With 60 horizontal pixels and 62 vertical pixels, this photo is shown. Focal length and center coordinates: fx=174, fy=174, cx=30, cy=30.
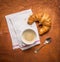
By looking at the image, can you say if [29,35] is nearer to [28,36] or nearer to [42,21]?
[28,36]

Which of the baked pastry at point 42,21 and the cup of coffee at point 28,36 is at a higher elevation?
the baked pastry at point 42,21

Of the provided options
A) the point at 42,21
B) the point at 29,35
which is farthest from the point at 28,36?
the point at 42,21

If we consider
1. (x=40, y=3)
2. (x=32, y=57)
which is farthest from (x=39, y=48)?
(x=40, y=3)

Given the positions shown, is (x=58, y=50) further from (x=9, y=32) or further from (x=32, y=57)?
(x=9, y=32)
